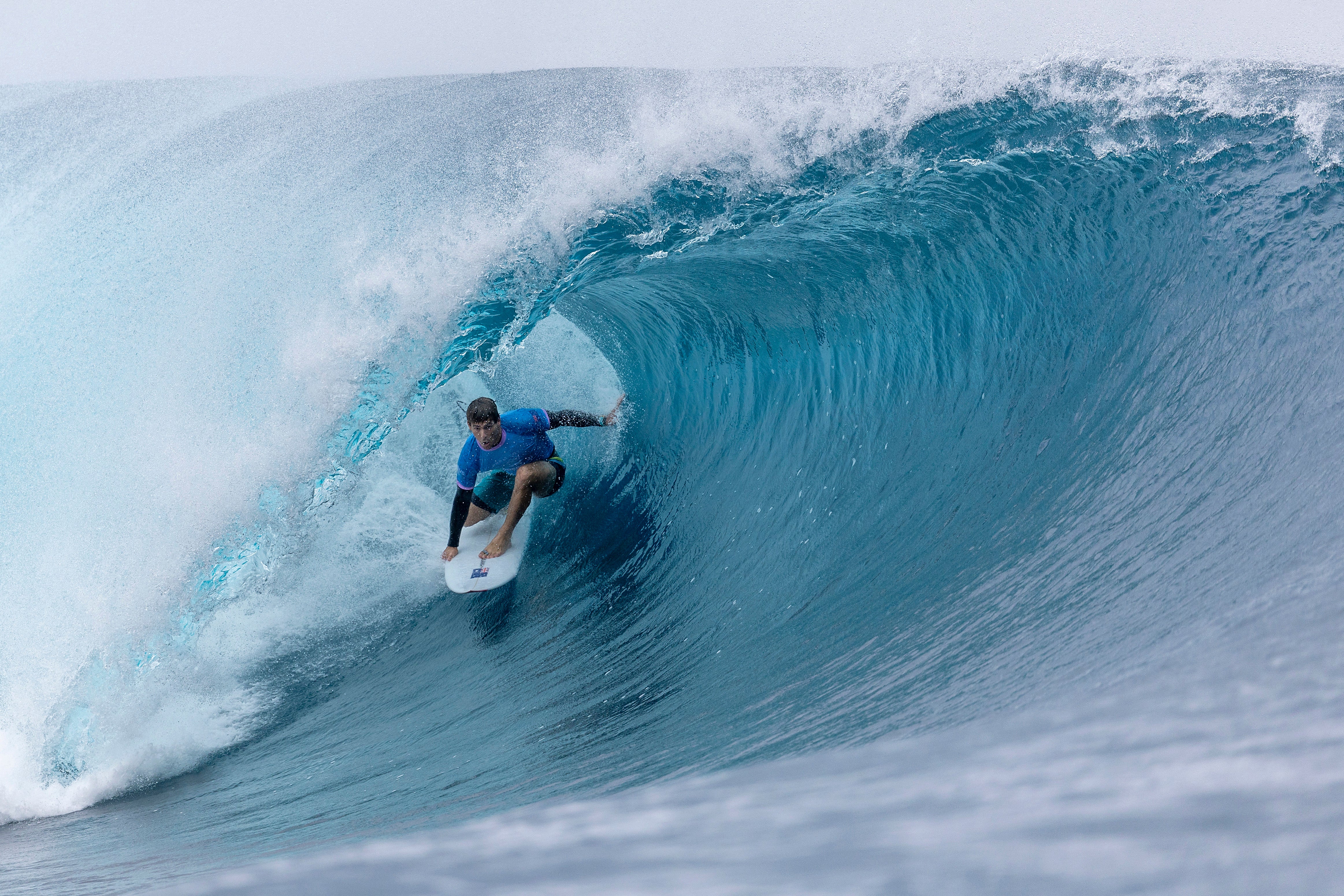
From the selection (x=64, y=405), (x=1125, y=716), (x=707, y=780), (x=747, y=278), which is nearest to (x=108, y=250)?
(x=64, y=405)

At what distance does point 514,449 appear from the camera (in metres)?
4.73

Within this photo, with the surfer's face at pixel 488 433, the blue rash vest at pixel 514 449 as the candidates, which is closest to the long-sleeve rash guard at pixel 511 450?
the blue rash vest at pixel 514 449

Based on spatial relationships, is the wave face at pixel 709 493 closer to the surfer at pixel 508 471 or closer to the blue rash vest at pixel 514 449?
the surfer at pixel 508 471

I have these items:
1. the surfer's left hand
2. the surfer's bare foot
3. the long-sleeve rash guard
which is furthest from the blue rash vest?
the surfer's left hand

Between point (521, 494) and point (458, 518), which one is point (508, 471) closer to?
point (521, 494)

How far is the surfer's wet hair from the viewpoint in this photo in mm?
4094

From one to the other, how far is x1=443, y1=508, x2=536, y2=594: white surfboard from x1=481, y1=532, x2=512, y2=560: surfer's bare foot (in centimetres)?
3

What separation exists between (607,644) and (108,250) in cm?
490

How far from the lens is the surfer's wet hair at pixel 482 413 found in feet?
13.4

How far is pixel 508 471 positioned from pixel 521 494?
206mm

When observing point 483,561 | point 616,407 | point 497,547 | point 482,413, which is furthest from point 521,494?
point 616,407

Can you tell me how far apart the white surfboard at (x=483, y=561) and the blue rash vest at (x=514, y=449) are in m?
0.40

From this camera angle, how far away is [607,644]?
4.40 metres

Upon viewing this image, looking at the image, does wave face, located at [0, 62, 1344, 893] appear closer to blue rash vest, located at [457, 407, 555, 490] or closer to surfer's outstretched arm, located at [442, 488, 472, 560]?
surfer's outstretched arm, located at [442, 488, 472, 560]
